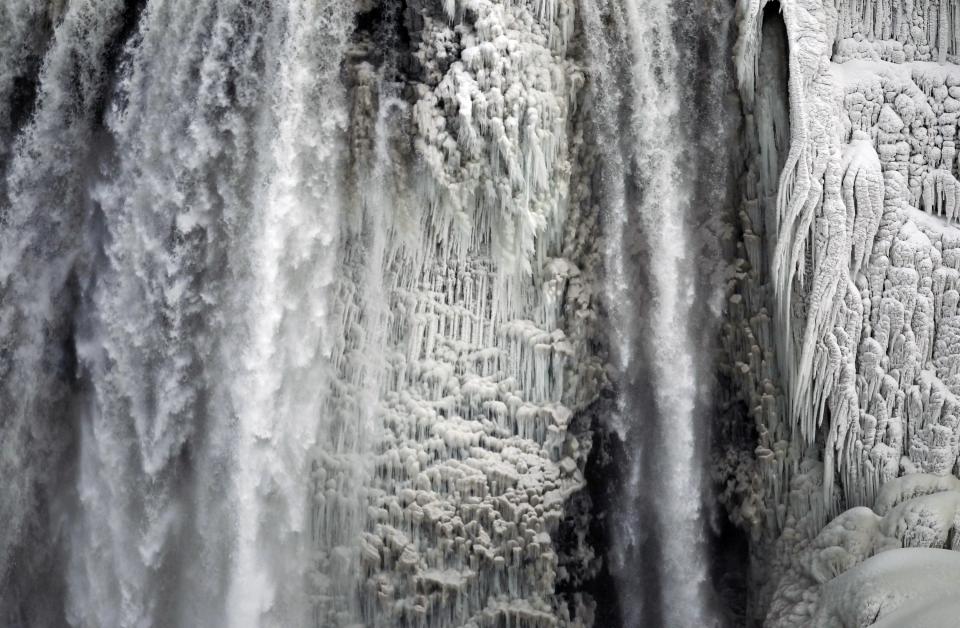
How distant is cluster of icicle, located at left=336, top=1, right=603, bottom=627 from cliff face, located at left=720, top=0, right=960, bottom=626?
0.77m

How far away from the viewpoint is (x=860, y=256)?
419 cm

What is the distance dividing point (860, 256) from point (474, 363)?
1.48 m

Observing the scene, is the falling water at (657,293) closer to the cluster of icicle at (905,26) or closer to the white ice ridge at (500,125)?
the white ice ridge at (500,125)

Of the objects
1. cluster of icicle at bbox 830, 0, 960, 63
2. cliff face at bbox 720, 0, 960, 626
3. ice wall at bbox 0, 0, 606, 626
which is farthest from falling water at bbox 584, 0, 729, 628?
cluster of icicle at bbox 830, 0, 960, 63

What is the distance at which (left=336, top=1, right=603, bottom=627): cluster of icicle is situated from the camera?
4.39m

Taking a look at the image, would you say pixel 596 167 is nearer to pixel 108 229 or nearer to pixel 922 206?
pixel 922 206

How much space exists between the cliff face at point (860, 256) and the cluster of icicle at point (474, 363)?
771 mm

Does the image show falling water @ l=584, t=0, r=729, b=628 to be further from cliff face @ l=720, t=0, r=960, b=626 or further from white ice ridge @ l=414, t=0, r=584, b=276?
cliff face @ l=720, t=0, r=960, b=626

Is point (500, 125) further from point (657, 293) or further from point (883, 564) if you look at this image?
point (883, 564)

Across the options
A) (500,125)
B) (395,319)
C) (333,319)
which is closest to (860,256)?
(500,125)

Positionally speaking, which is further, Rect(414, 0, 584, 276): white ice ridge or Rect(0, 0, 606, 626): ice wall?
Rect(0, 0, 606, 626): ice wall

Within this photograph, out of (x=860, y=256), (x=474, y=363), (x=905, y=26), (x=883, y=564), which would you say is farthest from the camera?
(x=474, y=363)

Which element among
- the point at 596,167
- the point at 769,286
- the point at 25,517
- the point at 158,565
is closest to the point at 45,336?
the point at 25,517

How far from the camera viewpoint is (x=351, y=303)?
4.55m
